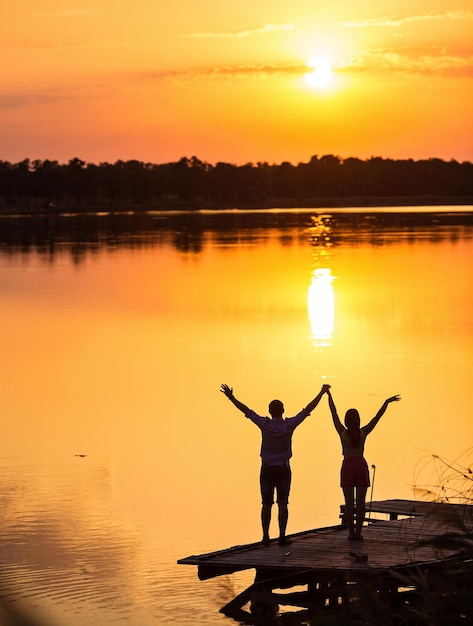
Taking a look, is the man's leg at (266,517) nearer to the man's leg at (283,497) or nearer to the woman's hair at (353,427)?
the man's leg at (283,497)

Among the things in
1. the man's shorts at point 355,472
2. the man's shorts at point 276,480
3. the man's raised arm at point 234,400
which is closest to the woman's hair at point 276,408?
the man's raised arm at point 234,400

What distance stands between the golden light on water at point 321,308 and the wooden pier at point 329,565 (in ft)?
82.2

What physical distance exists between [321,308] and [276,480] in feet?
124

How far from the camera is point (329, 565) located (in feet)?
48.5

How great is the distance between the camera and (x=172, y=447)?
25.3 metres

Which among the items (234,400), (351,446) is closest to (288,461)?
(351,446)

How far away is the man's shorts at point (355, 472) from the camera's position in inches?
624

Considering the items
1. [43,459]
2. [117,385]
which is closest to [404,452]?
[43,459]

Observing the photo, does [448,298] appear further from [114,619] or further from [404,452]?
[114,619]

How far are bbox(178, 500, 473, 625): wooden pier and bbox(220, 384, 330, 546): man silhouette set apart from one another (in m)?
0.35

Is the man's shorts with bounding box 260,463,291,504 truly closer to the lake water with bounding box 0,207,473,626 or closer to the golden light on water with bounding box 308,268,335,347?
the lake water with bounding box 0,207,473,626

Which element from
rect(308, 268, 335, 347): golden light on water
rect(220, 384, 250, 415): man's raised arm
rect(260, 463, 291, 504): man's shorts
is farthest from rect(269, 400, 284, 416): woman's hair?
rect(308, 268, 335, 347): golden light on water

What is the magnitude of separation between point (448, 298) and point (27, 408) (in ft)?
101

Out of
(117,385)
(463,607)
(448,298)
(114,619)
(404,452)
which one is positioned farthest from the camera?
(448,298)
